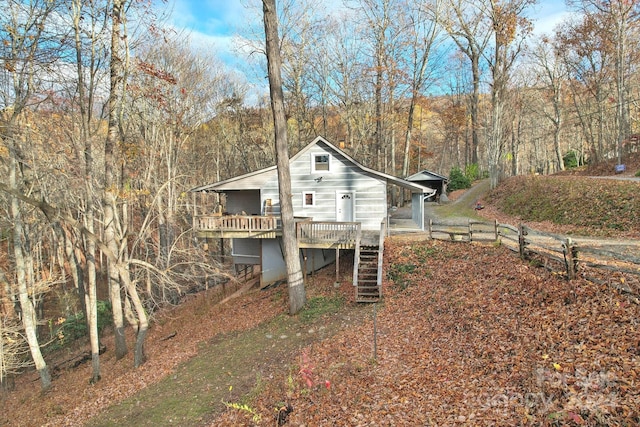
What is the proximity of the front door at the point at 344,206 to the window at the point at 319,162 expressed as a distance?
4.99 feet

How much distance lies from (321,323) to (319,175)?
326 inches

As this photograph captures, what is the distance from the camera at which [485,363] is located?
23.2ft

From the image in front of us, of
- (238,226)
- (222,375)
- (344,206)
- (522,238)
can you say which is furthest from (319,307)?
(522,238)

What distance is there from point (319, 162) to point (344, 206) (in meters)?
2.66

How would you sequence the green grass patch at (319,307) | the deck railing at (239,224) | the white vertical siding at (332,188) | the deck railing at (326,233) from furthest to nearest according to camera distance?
the white vertical siding at (332,188)
the deck railing at (239,224)
the deck railing at (326,233)
the green grass patch at (319,307)

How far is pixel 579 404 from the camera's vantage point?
5.00 metres

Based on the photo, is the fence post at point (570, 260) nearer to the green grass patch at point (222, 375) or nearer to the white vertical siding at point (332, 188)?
the green grass patch at point (222, 375)

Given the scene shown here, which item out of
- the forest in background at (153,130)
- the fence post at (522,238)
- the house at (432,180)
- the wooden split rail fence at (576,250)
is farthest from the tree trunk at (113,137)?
the house at (432,180)

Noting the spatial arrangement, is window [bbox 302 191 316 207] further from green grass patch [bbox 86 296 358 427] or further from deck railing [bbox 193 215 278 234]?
green grass patch [bbox 86 296 358 427]

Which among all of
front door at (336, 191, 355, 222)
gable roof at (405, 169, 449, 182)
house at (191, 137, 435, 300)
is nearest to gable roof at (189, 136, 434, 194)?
house at (191, 137, 435, 300)

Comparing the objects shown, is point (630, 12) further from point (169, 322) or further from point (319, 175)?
point (169, 322)

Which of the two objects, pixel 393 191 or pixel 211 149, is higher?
pixel 211 149

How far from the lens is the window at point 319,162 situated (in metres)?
17.7

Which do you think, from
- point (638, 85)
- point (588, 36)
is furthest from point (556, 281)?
point (638, 85)
